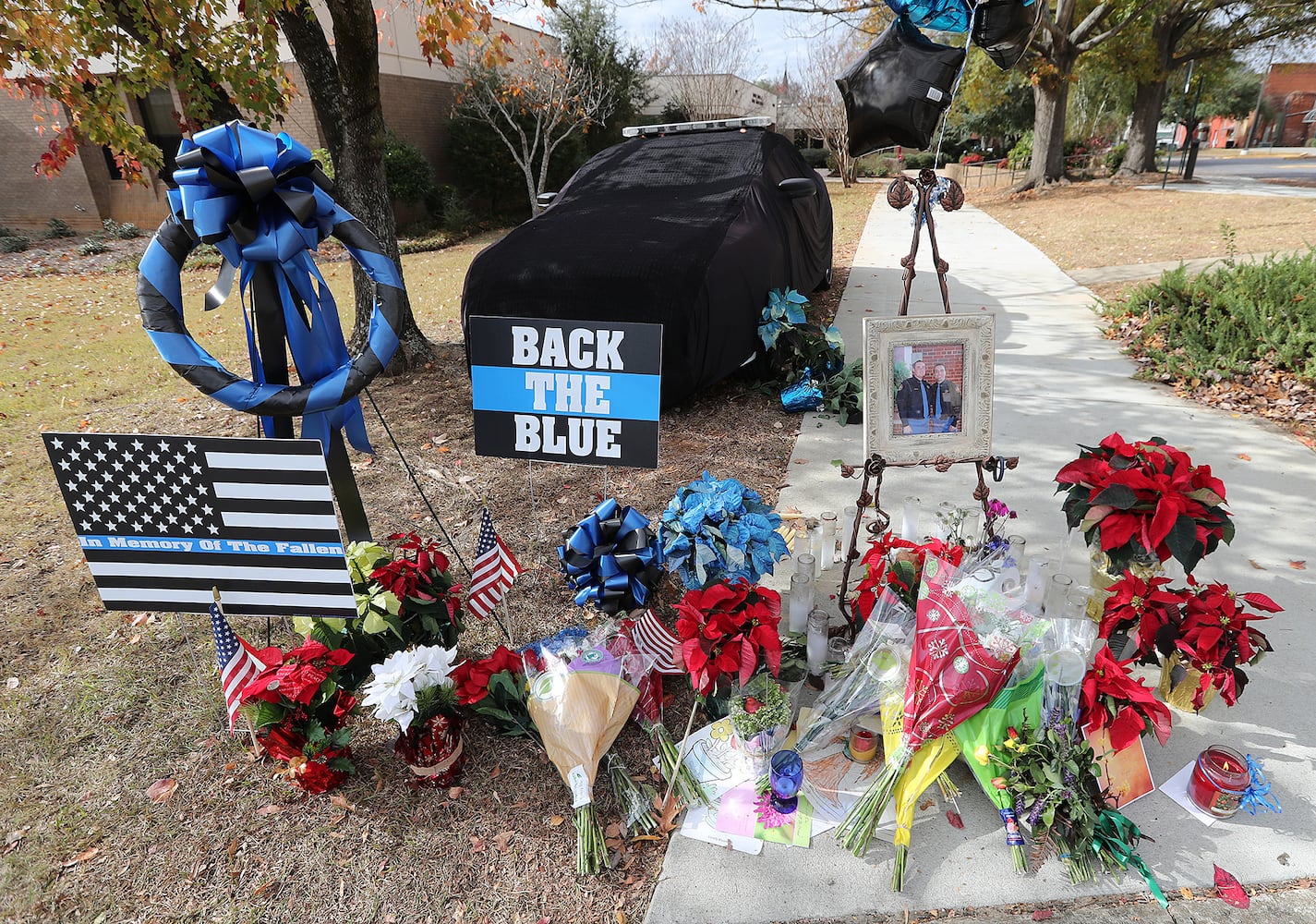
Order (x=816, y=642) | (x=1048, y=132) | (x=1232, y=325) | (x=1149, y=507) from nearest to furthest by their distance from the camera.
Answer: (x=1149, y=507) → (x=816, y=642) → (x=1232, y=325) → (x=1048, y=132)

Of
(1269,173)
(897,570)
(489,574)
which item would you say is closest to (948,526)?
(897,570)

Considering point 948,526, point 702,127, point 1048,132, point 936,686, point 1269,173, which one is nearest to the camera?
point 936,686

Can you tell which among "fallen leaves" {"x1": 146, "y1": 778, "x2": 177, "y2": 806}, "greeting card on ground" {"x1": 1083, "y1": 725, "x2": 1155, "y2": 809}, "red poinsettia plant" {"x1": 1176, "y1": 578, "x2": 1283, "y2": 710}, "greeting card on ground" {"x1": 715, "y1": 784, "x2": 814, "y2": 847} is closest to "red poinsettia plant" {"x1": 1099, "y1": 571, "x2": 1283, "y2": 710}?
"red poinsettia plant" {"x1": 1176, "y1": 578, "x2": 1283, "y2": 710}

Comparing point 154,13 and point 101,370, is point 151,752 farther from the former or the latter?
point 101,370

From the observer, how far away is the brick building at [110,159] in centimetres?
1583

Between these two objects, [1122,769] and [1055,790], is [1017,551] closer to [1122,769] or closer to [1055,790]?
[1122,769]

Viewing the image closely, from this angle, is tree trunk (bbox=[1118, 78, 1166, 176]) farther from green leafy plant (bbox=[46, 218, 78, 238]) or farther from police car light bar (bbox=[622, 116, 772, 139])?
green leafy plant (bbox=[46, 218, 78, 238])

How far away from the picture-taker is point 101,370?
6.68m

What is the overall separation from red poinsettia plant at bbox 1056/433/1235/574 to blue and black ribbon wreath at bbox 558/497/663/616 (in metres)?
1.70

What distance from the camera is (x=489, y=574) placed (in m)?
2.81

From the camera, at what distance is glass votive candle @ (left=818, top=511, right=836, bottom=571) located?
132 inches

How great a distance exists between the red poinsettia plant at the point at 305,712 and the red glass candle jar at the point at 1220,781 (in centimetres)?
274

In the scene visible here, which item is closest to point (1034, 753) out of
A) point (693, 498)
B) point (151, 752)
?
point (693, 498)

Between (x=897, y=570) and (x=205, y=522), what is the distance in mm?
2518
